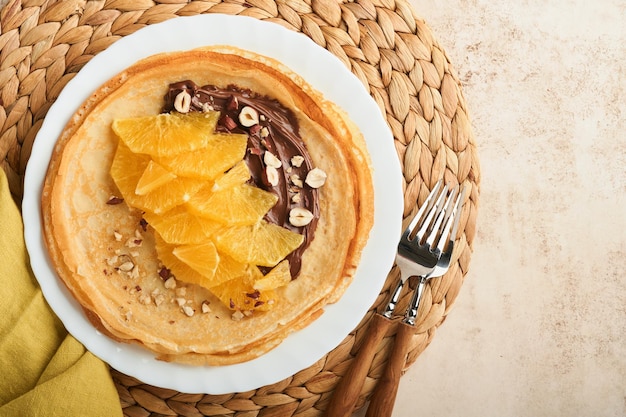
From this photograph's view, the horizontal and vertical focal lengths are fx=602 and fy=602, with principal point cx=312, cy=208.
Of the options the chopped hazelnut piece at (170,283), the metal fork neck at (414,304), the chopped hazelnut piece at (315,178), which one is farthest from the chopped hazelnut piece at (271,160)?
the metal fork neck at (414,304)

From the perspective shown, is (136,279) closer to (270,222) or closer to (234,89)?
(270,222)

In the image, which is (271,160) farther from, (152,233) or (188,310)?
(188,310)

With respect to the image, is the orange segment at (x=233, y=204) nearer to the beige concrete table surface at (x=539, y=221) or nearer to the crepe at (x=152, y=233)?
the crepe at (x=152, y=233)

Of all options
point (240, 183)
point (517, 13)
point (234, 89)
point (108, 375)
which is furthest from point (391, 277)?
point (517, 13)

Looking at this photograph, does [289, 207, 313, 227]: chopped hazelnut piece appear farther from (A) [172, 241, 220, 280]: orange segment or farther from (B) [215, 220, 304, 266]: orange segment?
(A) [172, 241, 220, 280]: orange segment

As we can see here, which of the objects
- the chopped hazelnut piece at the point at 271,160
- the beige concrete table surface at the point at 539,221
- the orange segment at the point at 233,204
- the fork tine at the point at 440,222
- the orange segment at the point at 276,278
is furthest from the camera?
the beige concrete table surface at the point at 539,221

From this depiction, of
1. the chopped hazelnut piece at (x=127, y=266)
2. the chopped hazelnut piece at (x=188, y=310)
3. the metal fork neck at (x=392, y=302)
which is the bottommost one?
the chopped hazelnut piece at (x=188, y=310)

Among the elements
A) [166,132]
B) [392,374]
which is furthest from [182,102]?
[392,374]
